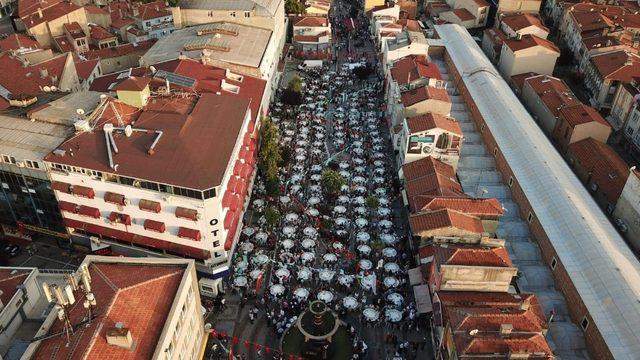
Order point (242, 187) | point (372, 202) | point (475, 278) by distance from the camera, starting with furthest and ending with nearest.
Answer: point (372, 202), point (242, 187), point (475, 278)

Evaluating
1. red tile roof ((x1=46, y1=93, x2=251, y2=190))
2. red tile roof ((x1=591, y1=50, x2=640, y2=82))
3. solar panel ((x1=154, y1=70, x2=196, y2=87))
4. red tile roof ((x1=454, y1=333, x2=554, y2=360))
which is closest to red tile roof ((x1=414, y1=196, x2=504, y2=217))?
red tile roof ((x1=454, y1=333, x2=554, y2=360))

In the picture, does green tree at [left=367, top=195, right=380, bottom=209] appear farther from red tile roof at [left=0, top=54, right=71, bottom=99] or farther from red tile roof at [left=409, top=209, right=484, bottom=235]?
red tile roof at [left=0, top=54, right=71, bottom=99]

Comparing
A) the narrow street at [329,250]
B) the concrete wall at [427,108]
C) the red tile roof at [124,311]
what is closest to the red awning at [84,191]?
the red tile roof at [124,311]

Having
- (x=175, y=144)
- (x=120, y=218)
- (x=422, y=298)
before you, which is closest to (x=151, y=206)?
(x=120, y=218)

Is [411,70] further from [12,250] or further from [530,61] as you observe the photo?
[12,250]

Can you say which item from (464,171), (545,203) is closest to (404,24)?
(464,171)

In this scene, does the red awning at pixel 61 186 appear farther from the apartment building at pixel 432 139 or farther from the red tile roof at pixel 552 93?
the red tile roof at pixel 552 93

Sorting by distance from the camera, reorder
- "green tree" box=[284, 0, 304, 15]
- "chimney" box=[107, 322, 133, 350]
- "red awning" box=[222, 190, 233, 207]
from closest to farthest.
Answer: "chimney" box=[107, 322, 133, 350] < "red awning" box=[222, 190, 233, 207] < "green tree" box=[284, 0, 304, 15]

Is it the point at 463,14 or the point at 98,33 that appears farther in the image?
the point at 463,14
